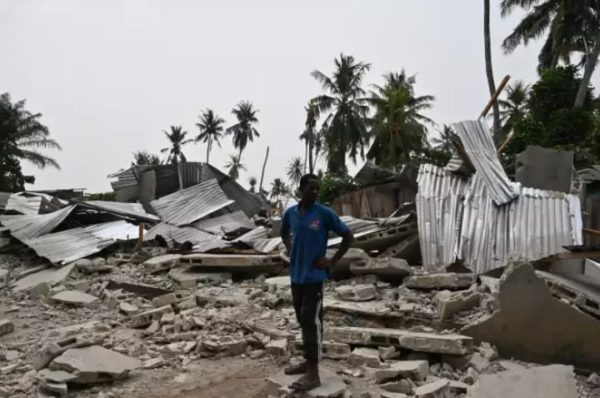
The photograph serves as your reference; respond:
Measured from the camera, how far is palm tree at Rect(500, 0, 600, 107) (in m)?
19.8

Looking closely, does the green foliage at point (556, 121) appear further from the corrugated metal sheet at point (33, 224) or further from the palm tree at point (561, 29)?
the corrugated metal sheet at point (33, 224)

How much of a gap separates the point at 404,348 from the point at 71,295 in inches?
198

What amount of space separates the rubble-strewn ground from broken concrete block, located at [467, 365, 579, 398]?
0.17m

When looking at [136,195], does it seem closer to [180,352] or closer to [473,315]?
[180,352]

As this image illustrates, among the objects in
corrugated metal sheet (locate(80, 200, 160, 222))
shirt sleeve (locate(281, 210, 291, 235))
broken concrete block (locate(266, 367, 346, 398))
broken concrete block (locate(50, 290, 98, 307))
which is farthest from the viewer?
corrugated metal sheet (locate(80, 200, 160, 222))

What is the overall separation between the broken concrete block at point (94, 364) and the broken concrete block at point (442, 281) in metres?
3.24

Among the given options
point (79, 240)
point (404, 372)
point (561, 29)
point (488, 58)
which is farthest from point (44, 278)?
point (561, 29)

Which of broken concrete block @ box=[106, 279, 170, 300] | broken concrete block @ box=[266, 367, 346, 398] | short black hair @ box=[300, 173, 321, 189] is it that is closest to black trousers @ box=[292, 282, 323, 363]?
broken concrete block @ box=[266, 367, 346, 398]

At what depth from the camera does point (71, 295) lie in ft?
22.5

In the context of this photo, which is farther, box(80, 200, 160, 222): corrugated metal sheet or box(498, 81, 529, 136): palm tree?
box(498, 81, 529, 136): palm tree

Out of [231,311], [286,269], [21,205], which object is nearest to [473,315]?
[231,311]

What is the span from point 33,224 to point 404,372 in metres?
10.1

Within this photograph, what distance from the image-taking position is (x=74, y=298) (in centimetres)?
675

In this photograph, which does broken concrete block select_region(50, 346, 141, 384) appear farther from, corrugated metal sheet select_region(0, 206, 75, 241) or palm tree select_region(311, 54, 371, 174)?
palm tree select_region(311, 54, 371, 174)
